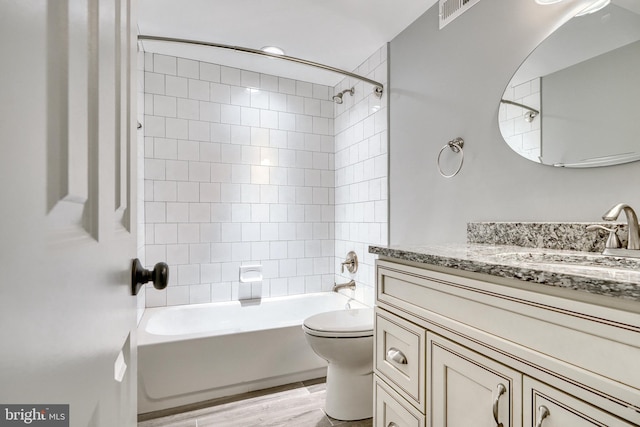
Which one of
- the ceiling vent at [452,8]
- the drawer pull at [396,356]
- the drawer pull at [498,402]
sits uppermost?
the ceiling vent at [452,8]

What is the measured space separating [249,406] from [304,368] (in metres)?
0.42

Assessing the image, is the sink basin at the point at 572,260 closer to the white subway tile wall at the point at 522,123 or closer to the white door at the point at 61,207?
the white subway tile wall at the point at 522,123

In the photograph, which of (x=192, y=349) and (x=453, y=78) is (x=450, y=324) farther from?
(x=192, y=349)

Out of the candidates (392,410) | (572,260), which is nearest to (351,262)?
(392,410)

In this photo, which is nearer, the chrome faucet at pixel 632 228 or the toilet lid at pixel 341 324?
the chrome faucet at pixel 632 228

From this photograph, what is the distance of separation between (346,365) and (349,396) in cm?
17

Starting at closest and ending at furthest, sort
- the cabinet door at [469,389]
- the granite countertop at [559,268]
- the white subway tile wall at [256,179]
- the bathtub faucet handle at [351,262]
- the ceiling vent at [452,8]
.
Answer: the granite countertop at [559,268] < the cabinet door at [469,389] < the ceiling vent at [452,8] < the white subway tile wall at [256,179] < the bathtub faucet handle at [351,262]

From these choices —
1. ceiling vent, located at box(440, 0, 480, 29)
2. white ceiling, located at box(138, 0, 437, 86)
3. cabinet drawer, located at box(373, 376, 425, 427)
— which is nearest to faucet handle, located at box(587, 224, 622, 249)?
cabinet drawer, located at box(373, 376, 425, 427)

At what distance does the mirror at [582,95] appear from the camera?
41.7 inches

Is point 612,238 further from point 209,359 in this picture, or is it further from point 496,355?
point 209,359

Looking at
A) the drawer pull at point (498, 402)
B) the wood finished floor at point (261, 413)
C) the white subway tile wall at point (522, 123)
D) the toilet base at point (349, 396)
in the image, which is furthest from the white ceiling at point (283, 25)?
the wood finished floor at point (261, 413)

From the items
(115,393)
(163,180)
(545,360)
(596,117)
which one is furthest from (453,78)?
(163,180)

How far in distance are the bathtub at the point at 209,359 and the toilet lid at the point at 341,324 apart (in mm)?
239

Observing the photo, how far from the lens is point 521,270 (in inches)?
27.7
